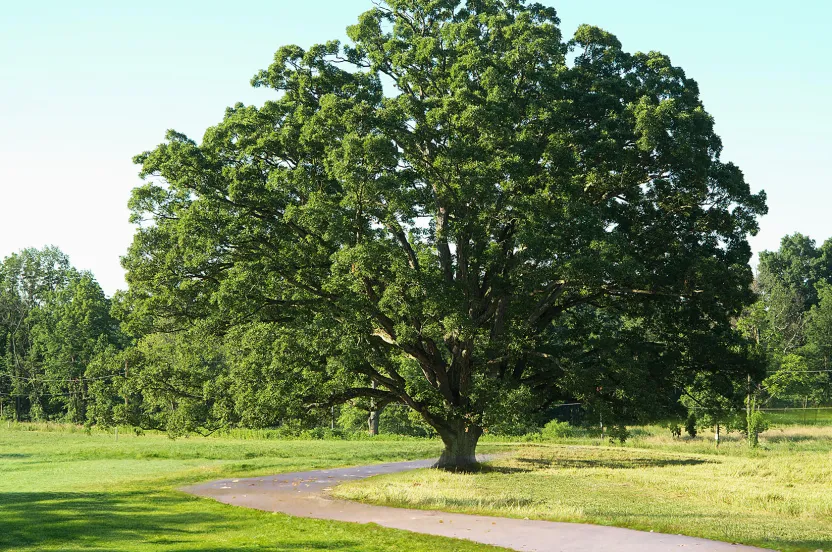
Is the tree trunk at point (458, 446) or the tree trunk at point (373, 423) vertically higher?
the tree trunk at point (458, 446)

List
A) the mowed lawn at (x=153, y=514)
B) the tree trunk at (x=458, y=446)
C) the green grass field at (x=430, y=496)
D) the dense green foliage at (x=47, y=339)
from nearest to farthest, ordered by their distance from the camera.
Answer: the mowed lawn at (x=153, y=514)
the green grass field at (x=430, y=496)
the tree trunk at (x=458, y=446)
the dense green foliage at (x=47, y=339)

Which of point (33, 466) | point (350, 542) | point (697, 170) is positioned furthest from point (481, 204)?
point (33, 466)

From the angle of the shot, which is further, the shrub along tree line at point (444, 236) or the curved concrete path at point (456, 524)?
the shrub along tree line at point (444, 236)

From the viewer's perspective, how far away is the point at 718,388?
96.8 feet

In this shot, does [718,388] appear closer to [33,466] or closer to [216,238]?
[216,238]

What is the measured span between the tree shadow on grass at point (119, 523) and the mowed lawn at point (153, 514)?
0.7 inches

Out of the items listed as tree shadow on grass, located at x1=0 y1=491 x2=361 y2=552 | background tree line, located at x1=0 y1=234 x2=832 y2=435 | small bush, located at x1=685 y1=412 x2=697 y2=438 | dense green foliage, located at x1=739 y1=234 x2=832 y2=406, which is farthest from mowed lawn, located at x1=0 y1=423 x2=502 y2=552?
dense green foliage, located at x1=739 y1=234 x2=832 y2=406

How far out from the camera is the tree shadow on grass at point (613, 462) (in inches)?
1160

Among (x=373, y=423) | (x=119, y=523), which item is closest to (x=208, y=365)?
(x=373, y=423)

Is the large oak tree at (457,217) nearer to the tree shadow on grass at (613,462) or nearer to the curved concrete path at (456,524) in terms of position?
the tree shadow on grass at (613,462)

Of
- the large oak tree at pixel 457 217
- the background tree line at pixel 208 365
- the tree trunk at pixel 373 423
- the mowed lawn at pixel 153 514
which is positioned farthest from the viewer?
the tree trunk at pixel 373 423

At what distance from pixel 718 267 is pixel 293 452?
2277 cm

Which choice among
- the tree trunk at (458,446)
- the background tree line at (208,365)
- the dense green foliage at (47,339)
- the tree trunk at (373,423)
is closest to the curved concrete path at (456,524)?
the background tree line at (208,365)

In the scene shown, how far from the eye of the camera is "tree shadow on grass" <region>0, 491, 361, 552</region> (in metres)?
13.4
